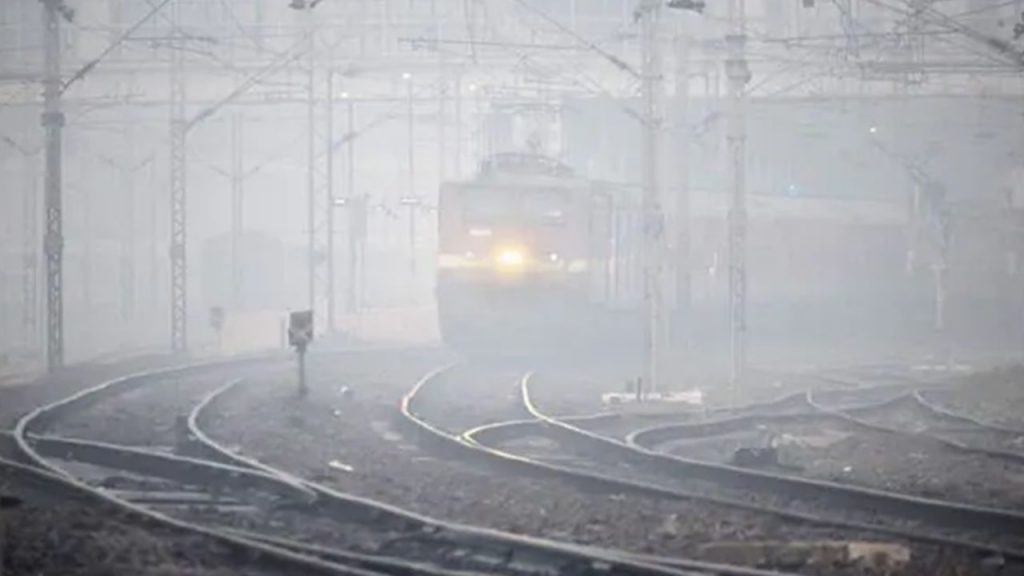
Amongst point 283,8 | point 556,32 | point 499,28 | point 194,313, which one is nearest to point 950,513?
point 556,32

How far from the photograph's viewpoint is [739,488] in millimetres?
13266

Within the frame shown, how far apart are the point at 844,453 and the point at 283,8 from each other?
33.8 meters

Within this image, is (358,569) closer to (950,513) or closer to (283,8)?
(950,513)

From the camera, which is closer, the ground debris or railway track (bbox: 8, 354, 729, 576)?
railway track (bbox: 8, 354, 729, 576)

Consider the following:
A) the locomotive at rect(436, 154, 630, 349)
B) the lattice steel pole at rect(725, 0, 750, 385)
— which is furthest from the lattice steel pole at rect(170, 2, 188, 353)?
the lattice steel pole at rect(725, 0, 750, 385)

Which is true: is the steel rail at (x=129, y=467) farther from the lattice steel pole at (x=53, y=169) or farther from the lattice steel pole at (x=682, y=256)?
the lattice steel pole at (x=682, y=256)

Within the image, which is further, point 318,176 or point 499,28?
point 318,176

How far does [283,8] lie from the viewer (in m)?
46.2

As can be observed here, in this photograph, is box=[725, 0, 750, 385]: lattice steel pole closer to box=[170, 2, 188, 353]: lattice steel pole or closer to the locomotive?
the locomotive

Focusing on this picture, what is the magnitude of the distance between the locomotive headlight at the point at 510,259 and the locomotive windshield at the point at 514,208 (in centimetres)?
51

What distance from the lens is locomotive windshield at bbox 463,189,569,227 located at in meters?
25.4

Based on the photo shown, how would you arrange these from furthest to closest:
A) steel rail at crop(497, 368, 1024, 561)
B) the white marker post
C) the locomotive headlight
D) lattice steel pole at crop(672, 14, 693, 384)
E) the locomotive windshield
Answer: lattice steel pole at crop(672, 14, 693, 384)
the locomotive windshield
the locomotive headlight
the white marker post
steel rail at crop(497, 368, 1024, 561)

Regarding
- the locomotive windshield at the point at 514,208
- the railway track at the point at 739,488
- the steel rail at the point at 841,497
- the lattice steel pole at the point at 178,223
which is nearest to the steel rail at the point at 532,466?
the railway track at the point at 739,488

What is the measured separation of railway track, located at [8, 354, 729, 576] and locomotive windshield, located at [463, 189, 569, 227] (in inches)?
366
